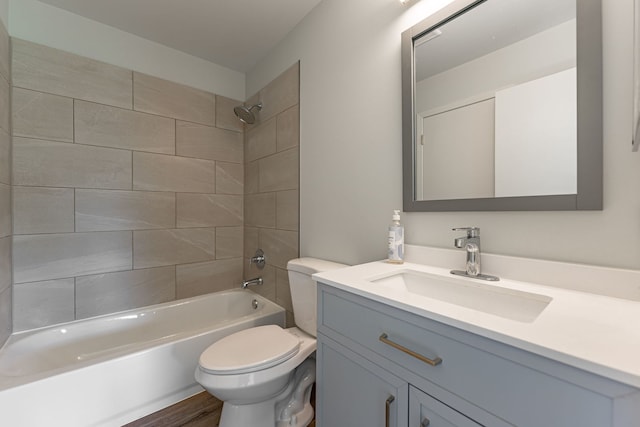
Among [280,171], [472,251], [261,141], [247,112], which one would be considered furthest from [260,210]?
[472,251]

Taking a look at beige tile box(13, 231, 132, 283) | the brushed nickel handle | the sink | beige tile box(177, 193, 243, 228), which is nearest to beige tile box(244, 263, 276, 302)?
beige tile box(177, 193, 243, 228)

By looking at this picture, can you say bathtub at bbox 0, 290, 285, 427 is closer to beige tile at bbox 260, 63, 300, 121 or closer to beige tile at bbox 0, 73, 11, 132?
beige tile at bbox 0, 73, 11, 132

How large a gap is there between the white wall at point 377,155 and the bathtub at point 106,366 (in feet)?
3.19

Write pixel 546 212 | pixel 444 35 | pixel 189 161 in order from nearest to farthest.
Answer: pixel 546 212 → pixel 444 35 → pixel 189 161

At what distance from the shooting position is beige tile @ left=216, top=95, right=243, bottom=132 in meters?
2.40

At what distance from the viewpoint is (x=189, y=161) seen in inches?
88.0

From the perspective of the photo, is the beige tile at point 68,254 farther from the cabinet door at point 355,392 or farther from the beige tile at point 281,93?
the cabinet door at point 355,392

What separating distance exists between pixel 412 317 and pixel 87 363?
1617 millimetres

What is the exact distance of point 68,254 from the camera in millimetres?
1776

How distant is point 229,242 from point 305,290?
4.01 ft

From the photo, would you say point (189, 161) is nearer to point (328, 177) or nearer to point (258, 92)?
point (258, 92)

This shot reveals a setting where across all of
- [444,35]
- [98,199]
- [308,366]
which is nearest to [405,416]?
[308,366]

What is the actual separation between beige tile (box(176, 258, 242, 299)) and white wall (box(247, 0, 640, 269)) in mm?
971

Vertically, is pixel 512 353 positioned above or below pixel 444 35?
below
